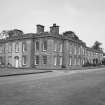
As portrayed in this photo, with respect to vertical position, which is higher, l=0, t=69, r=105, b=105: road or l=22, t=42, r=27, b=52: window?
l=22, t=42, r=27, b=52: window

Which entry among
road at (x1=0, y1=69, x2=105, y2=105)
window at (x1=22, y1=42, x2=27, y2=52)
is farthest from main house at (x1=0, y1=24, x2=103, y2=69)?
road at (x1=0, y1=69, x2=105, y2=105)

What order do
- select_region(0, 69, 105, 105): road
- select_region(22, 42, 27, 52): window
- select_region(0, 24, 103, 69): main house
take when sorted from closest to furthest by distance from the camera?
select_region(0, 69, 105, 105): road < select_region(0, 24, 103, 69): main house < select_region(22, 42, 27, 52): window

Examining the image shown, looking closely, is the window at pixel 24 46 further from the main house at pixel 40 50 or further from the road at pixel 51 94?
the road at pixel 51 94

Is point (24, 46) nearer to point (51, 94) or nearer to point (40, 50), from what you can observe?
point (40, 50)

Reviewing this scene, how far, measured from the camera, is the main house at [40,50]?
31.5 meters

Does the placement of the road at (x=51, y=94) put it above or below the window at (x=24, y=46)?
below

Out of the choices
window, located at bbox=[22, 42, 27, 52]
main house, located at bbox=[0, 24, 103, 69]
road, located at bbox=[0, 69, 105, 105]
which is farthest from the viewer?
window, located at bbox=[22, 42, 27, 52]

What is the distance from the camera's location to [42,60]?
104 feet

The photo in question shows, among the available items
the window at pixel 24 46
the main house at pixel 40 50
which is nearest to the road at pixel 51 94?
the main house at pixel 40 50

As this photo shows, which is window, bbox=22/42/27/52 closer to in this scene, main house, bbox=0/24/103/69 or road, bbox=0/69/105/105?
main house, bbox=0/24/103/69

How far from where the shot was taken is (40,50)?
106 feet

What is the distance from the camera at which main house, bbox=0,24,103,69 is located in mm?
31453

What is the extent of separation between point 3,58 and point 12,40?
21.6 feet

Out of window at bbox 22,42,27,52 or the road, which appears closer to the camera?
the road
